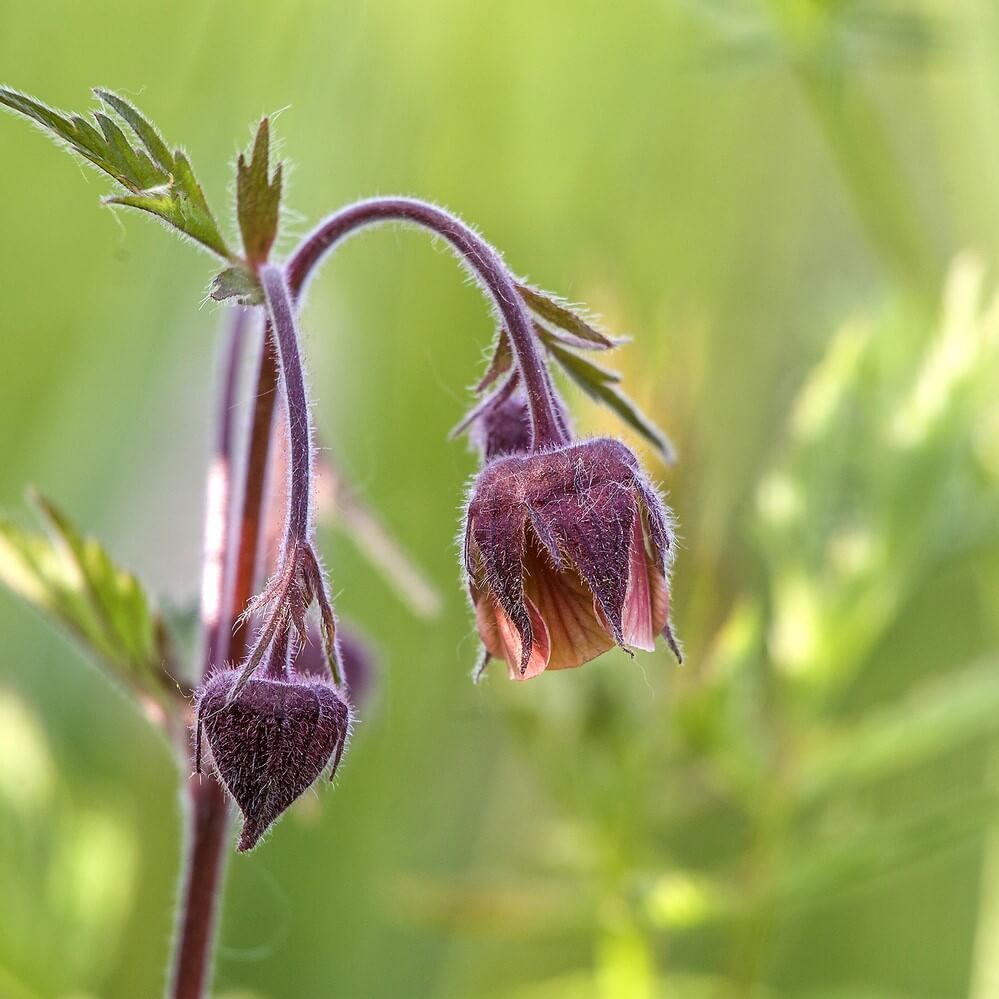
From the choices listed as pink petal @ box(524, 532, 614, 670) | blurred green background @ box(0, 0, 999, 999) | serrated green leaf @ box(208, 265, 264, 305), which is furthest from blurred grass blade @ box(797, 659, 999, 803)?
serrated green leaf @ box(208, 265, 264, 305)

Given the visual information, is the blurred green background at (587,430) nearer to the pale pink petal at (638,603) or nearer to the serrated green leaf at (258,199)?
the serrated green leaf at (258,199)

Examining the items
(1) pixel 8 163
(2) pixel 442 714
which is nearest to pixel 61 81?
(1) pixel 8 163

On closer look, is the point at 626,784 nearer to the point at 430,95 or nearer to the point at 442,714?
the point at 442,714

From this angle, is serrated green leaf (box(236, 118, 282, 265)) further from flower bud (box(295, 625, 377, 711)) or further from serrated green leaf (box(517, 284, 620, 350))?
flower bud (box(295, 625, 377, 711))

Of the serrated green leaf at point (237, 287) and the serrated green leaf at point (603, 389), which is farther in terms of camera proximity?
the serrated green leaf at point (603, 389)

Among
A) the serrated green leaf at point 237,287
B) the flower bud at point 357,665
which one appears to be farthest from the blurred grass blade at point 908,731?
the serrated green leaf at point 237,287

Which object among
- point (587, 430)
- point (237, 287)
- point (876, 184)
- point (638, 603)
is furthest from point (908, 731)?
point (237, 287)

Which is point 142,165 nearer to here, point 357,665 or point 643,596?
point 643,596
